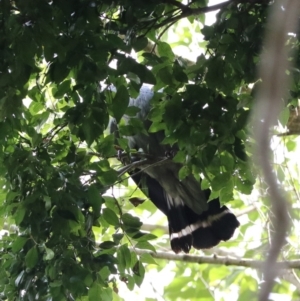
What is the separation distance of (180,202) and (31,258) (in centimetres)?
146

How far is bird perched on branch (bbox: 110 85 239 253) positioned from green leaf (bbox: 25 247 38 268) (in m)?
1.11

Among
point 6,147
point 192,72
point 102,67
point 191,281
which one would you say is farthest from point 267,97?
point 191,281

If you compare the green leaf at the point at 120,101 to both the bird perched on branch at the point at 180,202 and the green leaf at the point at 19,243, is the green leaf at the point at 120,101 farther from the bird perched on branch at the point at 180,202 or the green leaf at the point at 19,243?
the bird perched on branch at the point at 180,202

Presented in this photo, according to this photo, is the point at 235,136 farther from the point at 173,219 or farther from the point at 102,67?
the point at 173,219

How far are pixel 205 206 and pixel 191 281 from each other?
0.69 m

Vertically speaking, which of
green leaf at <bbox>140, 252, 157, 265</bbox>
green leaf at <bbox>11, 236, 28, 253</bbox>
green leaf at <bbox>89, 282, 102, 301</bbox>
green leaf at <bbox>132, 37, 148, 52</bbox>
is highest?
green leaf at <bbox>132, 37, 148, 52</bbox>

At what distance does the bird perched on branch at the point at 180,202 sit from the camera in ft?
8.72

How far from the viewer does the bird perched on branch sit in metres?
2.66

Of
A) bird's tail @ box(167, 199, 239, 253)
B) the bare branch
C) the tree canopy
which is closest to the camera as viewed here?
the bare branch

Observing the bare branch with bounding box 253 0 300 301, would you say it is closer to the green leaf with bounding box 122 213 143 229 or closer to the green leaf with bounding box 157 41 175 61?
the green leaf with bounding box 157 41 175 61

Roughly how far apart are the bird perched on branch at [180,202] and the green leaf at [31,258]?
111 centimetres

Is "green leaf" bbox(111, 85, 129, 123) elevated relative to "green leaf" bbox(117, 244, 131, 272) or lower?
elevated

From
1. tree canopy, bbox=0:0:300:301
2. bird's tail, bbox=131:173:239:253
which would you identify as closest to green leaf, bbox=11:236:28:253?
tree canopy, bbox=0:0:300:301

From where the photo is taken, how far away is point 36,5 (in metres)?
1.38
